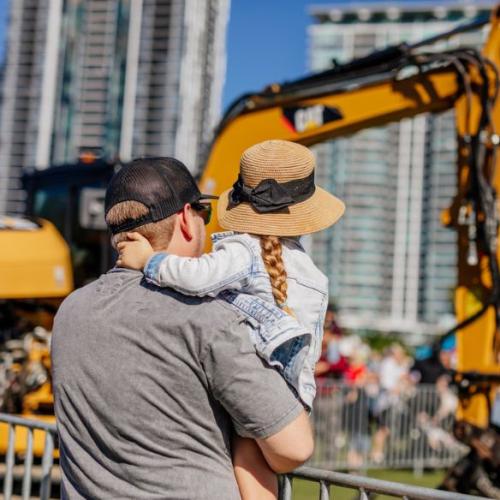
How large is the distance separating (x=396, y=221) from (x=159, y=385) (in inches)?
5065

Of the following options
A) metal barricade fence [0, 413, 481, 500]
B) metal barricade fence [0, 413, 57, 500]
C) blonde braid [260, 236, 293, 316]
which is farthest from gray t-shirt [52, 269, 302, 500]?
metal barricade fence [0, 413, 57, 500]

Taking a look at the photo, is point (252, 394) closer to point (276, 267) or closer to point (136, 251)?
point (276, 267)

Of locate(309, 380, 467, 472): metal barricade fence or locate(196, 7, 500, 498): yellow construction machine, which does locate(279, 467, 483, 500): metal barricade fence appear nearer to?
locate(196, 7, 500, 498): yellow construction machine

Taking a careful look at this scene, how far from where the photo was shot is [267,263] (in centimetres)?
217

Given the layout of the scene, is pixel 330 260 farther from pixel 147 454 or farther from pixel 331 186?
pixel 147 454

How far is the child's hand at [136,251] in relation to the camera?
2.23m

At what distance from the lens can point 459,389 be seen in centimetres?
683

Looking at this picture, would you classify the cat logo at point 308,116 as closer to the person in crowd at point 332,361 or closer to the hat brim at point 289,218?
the person in crowd at point 332,361

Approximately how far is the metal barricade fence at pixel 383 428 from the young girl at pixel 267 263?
30.5 ft

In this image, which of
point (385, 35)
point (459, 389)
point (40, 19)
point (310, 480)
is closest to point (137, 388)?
point (310, 480)

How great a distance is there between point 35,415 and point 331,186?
119 m

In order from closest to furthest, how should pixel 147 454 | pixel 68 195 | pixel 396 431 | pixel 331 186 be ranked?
pixel 147 454
pixel 68 195
pixel 396 431
pixel 331 186

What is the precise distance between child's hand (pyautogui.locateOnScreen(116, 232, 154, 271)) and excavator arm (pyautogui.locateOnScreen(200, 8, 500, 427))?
4336mm

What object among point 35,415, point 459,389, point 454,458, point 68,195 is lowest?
point 454,458
